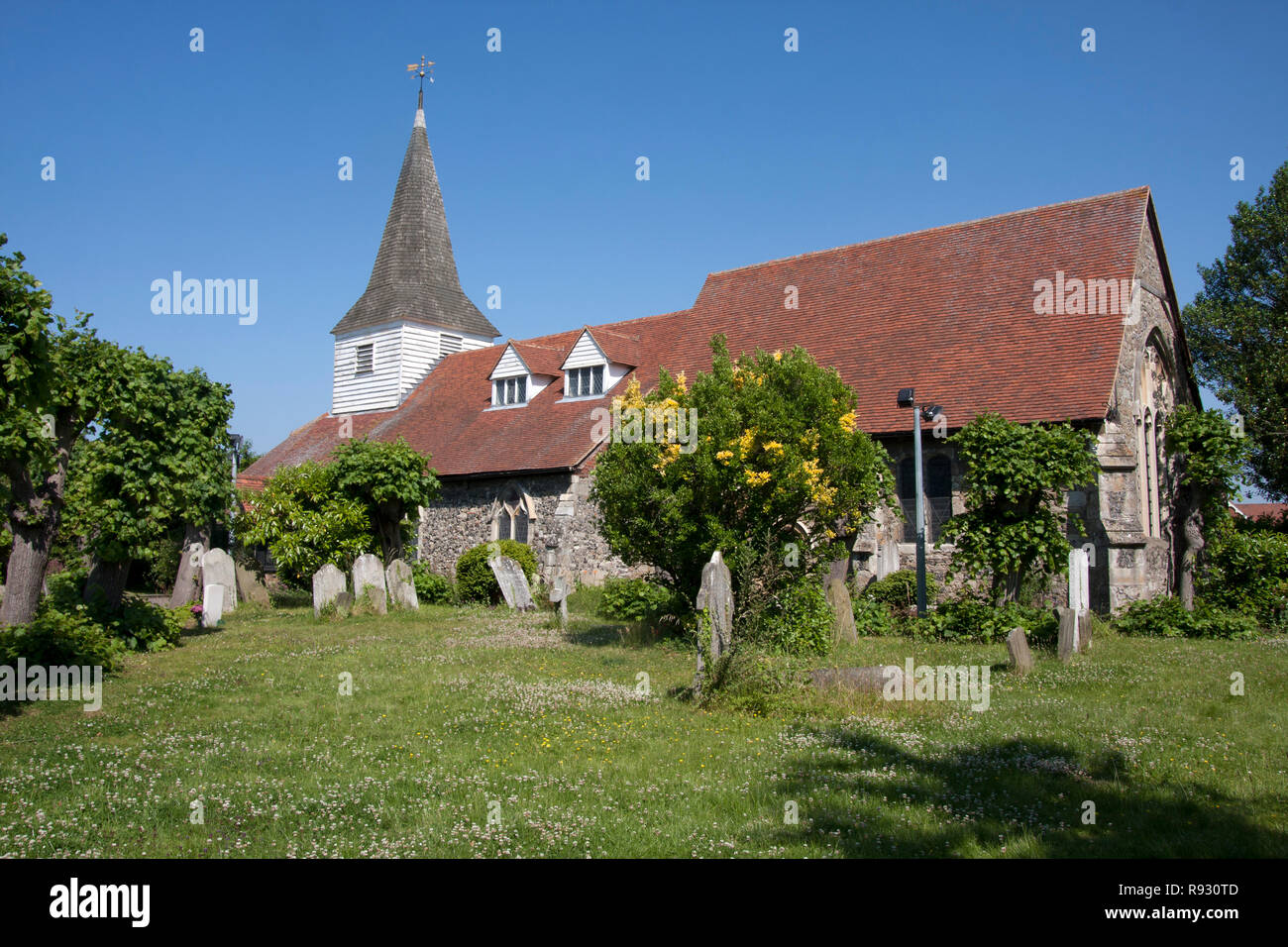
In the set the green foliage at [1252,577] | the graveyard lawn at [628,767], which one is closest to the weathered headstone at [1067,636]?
the graveyard lawn at [628,767]

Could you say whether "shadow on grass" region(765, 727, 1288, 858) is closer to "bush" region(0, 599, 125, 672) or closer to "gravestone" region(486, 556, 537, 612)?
"bush" region(0, 599, 125, 672)

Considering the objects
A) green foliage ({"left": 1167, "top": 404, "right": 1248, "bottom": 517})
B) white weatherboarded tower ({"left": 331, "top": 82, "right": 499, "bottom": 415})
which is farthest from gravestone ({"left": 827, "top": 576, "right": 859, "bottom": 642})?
white weatherboarded tower ({"left": 331, "top": 82, "right": 499, "bottom": 415})

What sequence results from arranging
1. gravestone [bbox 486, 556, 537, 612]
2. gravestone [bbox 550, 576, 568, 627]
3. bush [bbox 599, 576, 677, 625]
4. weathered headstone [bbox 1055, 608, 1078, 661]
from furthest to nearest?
1. gravestone [bbox 486, 556, 537, 612]
2. bush [bbox 599, 576, 677, 625]
3. gravestone [bbox 550, 576, 568, 627]
4. weathered headstone [bbox 1055, 608, 1078, 661]

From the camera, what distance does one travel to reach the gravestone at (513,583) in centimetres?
2070

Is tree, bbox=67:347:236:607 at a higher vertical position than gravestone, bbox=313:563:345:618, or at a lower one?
higher

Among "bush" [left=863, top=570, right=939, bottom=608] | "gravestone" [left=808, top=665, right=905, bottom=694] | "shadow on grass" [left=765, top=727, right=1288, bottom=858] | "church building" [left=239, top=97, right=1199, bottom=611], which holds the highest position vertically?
"church building" [left=239, top=97, right=1199, bottom=611]

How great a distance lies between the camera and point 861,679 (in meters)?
9.86

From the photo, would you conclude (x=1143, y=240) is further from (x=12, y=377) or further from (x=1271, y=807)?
(x=12, y=377)

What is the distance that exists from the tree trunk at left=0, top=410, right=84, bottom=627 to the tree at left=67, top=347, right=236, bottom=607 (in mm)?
736

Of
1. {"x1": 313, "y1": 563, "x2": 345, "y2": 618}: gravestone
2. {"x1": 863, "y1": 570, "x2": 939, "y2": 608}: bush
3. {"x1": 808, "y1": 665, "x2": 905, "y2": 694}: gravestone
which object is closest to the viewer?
{"x1": 808, "y1": 665, "x2": 905, "y2": 694}: gravestone

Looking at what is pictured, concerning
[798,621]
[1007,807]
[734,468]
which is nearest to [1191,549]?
[798,621]

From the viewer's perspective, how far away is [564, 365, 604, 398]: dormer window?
87.0 ft

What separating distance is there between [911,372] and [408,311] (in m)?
20.6

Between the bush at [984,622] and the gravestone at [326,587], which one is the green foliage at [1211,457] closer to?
the bush at [984,622]
